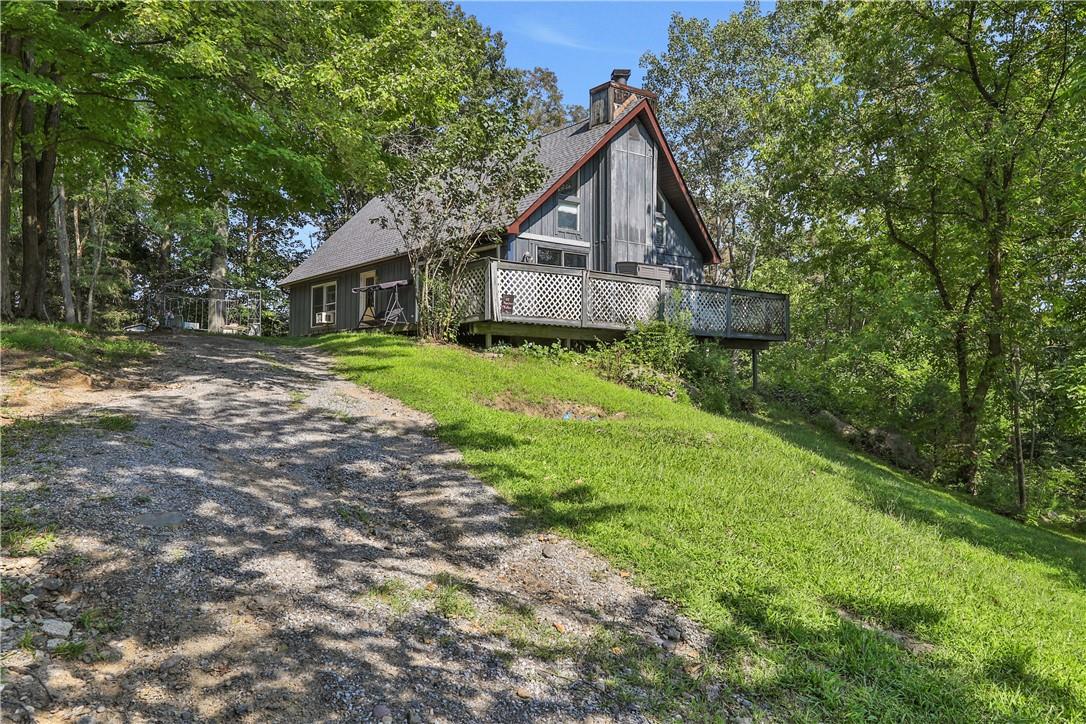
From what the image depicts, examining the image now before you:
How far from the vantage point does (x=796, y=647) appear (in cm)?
400

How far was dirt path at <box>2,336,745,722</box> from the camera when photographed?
280 cm

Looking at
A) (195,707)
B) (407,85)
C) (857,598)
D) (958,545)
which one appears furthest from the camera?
(407,85)

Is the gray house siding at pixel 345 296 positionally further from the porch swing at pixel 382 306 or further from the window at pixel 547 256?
the window at pixel 547 256

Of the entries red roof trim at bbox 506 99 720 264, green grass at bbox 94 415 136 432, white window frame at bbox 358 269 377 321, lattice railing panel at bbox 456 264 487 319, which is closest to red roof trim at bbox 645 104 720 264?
red roof trim at bbox 506 99 720 264

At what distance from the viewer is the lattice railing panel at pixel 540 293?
47.1 ft

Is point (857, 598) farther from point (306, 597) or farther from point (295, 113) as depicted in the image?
point (295, 113)

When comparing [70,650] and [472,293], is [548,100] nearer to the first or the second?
[472,293]

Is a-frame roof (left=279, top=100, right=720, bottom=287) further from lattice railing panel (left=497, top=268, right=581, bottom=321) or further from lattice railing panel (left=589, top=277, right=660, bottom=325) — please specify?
lattice railing panel (left=589, top=277, right=660, bottom=325)

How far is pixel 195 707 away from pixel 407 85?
36.3 ft

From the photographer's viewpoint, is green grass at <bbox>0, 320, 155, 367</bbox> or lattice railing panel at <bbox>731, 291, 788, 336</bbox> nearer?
green grass at <bbox>0, 320, 155, 367</bbox>

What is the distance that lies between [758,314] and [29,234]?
17.5m

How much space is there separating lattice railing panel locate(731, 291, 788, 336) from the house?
0.12 feet

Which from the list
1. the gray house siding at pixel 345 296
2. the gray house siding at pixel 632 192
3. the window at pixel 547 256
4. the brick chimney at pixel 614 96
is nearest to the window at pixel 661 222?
the gray house siding at pixel 632 192

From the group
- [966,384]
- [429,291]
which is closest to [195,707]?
[429,291]
